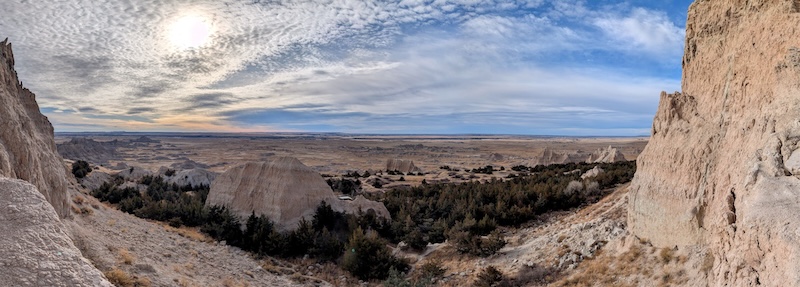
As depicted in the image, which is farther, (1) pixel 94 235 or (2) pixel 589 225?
(2) pixel 589 225

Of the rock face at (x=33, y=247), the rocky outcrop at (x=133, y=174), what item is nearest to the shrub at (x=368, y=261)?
the rock face at (x=33, y=247)

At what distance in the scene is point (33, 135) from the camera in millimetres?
9609

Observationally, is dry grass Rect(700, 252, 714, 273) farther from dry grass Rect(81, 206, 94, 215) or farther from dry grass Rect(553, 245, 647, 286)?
dry grass Rect(81, 206, 94, 215)

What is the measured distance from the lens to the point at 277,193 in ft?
61.1

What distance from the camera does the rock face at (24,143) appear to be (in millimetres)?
8047

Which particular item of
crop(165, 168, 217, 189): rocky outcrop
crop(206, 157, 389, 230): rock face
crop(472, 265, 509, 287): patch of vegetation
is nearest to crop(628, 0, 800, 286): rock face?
crop(472, 265, 509, 287): patch of vegetation

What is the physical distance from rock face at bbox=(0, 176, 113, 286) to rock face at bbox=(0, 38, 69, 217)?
4.11 ft

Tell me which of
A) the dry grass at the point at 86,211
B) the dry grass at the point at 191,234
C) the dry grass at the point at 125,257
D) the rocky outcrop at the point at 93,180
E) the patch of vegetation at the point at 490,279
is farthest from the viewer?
the rocky outcrop at the point at 93,180

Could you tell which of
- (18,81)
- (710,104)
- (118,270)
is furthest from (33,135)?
(710,104)

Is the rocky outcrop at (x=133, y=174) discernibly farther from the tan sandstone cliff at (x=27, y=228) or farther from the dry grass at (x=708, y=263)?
the dry grass at (x=708, y=263)

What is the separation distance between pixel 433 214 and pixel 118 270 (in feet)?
47.5

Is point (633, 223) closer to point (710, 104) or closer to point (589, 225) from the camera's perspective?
point (589, 225)

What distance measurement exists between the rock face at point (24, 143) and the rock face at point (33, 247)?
1252mm

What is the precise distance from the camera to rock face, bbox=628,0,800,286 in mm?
5250
